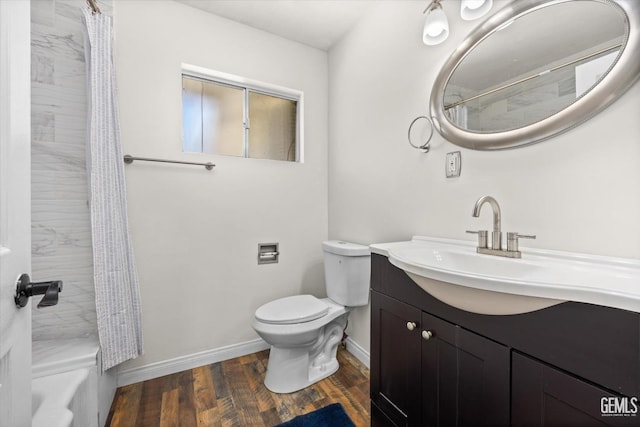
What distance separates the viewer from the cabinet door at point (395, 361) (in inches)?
37.6

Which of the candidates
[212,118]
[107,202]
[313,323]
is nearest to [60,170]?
[107,202]

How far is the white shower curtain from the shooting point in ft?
4.22

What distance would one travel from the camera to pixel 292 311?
5.14ft

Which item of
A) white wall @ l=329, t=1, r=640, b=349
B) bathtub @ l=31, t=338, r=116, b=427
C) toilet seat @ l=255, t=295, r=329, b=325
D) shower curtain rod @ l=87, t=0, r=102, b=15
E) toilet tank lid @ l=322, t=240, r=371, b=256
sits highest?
shower curtain rod @ l=87, t=0, r=102, b=15

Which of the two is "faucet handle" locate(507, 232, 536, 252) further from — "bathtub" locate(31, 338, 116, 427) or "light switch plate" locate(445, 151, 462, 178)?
"bathtub" locate(31, 338, 116, 427)

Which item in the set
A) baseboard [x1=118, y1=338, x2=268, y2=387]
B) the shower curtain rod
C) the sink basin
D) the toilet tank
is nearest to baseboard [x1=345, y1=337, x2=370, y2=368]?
the toilet tank

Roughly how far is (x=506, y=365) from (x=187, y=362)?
1.82 meters

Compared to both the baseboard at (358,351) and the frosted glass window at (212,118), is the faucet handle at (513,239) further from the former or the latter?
Result: the frosted glass window at (212,118)

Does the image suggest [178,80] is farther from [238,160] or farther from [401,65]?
[401,65]

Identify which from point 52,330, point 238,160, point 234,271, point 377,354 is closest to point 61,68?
point 238,160

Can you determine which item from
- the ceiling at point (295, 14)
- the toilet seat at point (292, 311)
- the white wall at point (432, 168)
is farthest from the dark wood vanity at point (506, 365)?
the ceiling at point (295, 14)

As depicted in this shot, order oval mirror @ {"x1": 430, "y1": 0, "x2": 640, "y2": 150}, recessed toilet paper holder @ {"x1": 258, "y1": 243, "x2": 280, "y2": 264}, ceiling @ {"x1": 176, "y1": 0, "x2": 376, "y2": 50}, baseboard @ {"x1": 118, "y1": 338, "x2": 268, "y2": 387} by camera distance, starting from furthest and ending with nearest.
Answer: recessed toilet paper holder @ {"x1": 258, "y1": 243, "x2": 280, "y2": 264}, ceiling @ {"x1": 176, "y1": 0, "x2": 376, "y2": 50}, baseboard @ {"x1": 118, "y1": 338, "x2": 268, "y2": 387}, oval mirror @ {"x1": 430, "y1": 0, "x2": 640, "y2": 150}

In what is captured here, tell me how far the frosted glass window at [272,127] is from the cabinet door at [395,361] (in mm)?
1427

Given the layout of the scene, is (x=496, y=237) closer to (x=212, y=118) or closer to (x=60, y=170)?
(x=212, y=118)
